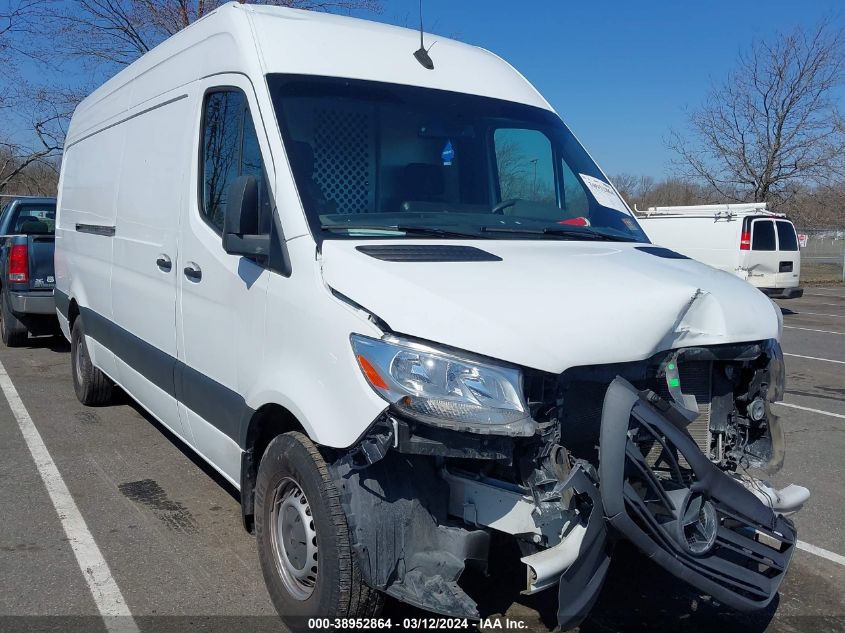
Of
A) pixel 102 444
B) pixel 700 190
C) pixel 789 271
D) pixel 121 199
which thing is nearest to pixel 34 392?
pixel 102 444

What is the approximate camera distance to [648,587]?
4070 millimetres

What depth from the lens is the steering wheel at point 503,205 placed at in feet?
13.4

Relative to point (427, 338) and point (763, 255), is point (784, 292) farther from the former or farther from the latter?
point (427, 338)

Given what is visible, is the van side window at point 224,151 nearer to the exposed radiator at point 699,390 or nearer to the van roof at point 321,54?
the van roof at point 321,54

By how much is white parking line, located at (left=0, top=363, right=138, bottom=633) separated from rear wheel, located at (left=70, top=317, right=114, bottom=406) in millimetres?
623

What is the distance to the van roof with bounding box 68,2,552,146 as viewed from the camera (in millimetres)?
3876

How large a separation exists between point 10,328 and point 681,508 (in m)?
10.0

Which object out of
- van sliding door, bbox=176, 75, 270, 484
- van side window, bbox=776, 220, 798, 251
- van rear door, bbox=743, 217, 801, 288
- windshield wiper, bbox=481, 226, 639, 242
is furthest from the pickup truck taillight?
van side window, bbox=776, 220, 798, 251

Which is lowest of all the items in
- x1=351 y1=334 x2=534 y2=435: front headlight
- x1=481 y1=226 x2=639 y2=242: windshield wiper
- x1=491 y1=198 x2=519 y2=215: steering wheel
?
x1=351 y1=334 x2=534 y2=435: front headlight

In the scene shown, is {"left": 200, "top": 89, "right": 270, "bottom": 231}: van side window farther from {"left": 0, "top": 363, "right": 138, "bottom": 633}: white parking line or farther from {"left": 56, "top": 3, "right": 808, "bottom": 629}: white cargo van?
{"left": 0, "top": 363, "right": 138, "bottom": 633}: white parking line

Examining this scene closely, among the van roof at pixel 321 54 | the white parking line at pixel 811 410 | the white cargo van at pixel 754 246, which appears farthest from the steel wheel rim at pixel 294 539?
the white cargo van at pixel 754 246

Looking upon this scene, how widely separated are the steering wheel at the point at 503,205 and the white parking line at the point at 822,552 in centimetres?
245

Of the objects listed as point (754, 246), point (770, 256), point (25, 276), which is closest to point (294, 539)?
point (25, 276)

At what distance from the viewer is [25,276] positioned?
991 centimetres
